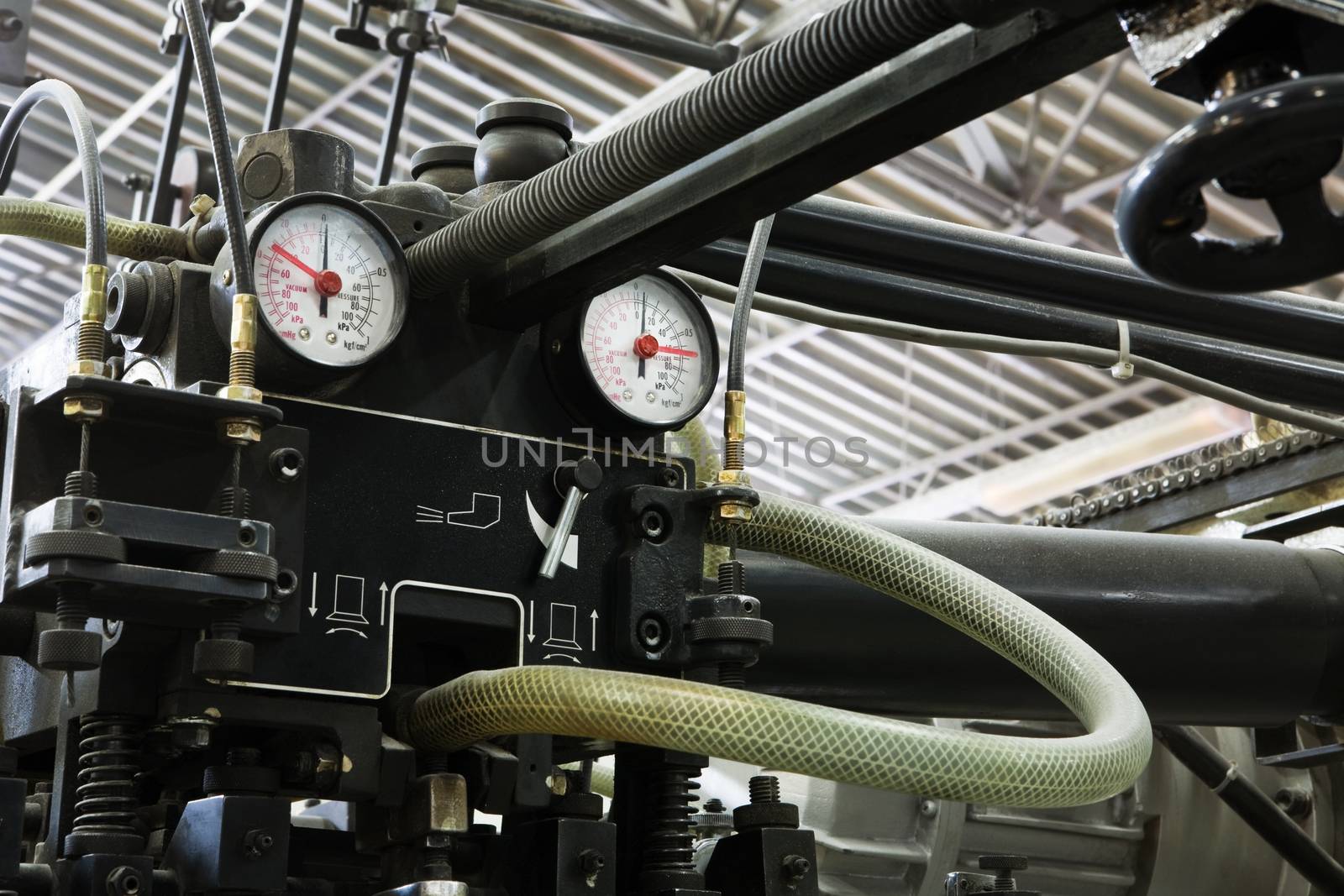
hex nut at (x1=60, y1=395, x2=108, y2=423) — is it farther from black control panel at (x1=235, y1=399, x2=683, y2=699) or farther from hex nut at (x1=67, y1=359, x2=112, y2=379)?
black control panel at (x1=235, y1=399, x2=683, y2=699)

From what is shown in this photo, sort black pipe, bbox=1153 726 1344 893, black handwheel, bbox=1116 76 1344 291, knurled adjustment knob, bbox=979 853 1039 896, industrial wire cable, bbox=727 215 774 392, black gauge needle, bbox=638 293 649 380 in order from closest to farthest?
black handwheel, bbox=1116 76 1344 291 → industrial wire cable, bbox=727 215 774 392 → black gauge needle, bbox=638 293 649 380 → knurled adjustment knob, bbox=979 853 1039 896 → black pipe, bbox=1153 726 1344 893

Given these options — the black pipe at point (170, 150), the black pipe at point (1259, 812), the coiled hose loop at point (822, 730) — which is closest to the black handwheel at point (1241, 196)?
the coiled hose loop at point (822, 730)

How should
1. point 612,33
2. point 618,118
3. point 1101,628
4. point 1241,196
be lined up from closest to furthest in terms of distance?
point 1241,196
point 1101,628
point 612,33
point 618,118

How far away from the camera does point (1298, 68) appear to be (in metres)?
1.25

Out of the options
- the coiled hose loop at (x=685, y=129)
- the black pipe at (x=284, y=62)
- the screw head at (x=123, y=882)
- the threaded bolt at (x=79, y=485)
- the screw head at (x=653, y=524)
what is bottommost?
the screw head at (x=123, y=882)

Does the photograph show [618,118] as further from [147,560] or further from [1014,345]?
[147,560]

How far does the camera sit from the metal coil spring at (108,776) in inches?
65.6

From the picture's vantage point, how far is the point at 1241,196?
1231 mm

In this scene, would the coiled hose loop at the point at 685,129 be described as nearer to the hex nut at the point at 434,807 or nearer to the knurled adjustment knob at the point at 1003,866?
the hex nut at the point at 434,807

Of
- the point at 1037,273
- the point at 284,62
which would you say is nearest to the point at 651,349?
the point at 1037,273

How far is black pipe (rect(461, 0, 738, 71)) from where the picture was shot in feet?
13.7

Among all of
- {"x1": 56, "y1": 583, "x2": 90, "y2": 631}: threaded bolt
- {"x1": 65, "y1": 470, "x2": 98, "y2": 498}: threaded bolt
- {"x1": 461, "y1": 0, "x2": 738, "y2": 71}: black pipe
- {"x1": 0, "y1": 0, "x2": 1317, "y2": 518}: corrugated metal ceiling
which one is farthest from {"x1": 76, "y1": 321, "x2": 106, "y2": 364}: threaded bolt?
{"x1": 0, "y1": 0, "x2": 1317, "y2": 518}: corrugated metal ceiling

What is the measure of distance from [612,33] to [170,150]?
1.11m

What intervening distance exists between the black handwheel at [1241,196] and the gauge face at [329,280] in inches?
33.9
